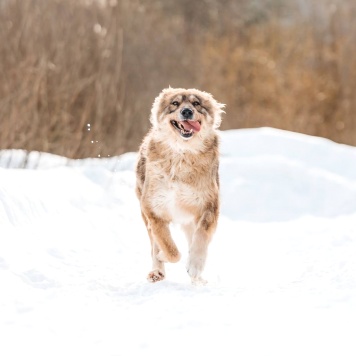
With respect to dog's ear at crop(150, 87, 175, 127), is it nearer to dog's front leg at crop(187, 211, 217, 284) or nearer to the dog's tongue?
the dog's tongue

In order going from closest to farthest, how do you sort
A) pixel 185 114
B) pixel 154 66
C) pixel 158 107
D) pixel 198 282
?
pixel 198 282 → pixel 185 114 → pixel 158 107 → pixel 154 66

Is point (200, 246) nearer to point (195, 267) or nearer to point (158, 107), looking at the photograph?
point (195, 267)

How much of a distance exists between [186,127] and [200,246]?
3.01 ft

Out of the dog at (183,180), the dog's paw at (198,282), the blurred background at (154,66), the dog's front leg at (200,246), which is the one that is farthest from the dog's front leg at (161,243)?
the blurred background at (154,66)

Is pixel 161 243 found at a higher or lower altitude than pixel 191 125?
lower

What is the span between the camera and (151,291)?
5.26 m

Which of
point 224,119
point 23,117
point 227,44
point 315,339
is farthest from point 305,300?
point 227,44

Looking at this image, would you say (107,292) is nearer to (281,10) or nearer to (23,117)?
(23,117)

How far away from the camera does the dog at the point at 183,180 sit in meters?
6.05

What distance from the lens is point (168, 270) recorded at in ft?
22.5

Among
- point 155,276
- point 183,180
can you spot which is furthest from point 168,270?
point 183,180

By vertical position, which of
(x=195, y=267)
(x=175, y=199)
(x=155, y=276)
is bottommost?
(x=155, y=276)

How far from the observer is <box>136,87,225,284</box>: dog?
6.05 m

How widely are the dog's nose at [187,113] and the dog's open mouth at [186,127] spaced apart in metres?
0.06
